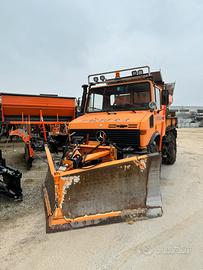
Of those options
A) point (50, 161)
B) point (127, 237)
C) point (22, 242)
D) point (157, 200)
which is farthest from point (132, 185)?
point (22, 242)

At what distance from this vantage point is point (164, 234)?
112 inches

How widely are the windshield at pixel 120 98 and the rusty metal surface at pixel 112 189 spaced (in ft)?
4.77

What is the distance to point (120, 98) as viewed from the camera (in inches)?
182

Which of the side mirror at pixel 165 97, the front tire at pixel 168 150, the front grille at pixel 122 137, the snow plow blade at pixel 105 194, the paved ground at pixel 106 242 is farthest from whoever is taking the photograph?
the front tire at pixel 168 150

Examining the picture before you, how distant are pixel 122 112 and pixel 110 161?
126 cm

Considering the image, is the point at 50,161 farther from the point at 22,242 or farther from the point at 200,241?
the point at 200,241

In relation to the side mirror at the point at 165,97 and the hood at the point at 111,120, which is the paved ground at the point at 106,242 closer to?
the hood at the point at 111,120

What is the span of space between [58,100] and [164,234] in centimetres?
655

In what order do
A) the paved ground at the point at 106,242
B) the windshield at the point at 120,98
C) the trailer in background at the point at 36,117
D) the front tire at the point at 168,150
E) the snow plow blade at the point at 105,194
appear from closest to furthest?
the paved ground at the point at 106,242 < the snow plow blade at the point at 105,194 < the windshield at the point at 120,98 < the front tire at the point at 168,150 < the trailer in background at the point at 36,117

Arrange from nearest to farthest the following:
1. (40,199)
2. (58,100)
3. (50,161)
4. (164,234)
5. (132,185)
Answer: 1. (164,234)
2. (132,185)
3. (50,161)
4. (40,199)
5. (58,100)

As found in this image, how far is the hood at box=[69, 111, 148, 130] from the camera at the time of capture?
378 centimetres

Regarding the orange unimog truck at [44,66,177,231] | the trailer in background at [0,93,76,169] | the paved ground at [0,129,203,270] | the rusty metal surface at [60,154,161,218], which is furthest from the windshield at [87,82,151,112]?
the trailer in background at [0,93,76,169]

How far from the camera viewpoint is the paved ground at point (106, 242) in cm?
232

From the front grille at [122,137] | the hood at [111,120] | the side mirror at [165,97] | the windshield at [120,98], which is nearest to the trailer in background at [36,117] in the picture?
the windshield at [120,98]
